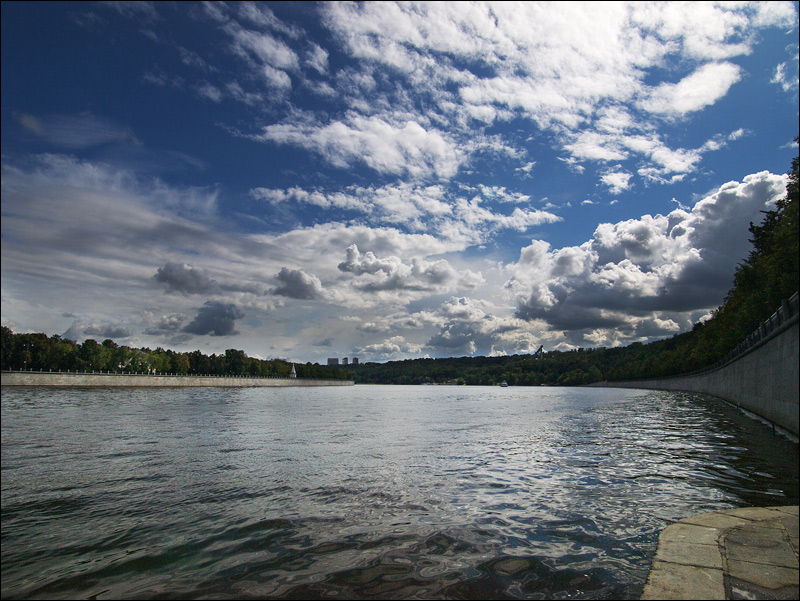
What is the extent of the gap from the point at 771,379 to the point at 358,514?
27.8 metres

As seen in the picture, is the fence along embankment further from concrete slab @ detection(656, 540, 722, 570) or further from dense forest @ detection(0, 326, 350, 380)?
dense forest @ detection(0, 326, 350, 380)

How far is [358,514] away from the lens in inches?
416

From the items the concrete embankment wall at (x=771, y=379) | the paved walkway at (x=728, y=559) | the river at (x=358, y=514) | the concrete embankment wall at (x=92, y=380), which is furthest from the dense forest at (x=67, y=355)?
the paved walkway at (x=728, y=559)

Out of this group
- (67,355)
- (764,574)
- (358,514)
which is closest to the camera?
(764,574)

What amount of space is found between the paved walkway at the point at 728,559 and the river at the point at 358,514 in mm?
A: 652

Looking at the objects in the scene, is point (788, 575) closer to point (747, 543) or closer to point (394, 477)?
point (747, 543)

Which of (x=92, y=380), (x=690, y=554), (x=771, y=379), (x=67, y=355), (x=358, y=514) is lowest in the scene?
(x=92, y=380)

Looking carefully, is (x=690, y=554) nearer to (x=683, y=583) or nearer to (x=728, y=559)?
(x=728, y=559)

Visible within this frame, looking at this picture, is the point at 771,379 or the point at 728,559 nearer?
the point at 728,559

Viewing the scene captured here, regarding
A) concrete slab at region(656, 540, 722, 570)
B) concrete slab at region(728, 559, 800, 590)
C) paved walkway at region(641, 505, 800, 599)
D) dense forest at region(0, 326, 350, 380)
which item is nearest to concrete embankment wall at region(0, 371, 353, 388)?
dense forest at region(0, 326, 350, 380)

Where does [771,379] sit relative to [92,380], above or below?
above

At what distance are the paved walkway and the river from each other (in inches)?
25.7

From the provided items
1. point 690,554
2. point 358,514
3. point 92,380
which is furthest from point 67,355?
point 690,554

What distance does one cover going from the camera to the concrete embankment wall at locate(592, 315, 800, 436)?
806 inches
